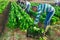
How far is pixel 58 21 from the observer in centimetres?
534

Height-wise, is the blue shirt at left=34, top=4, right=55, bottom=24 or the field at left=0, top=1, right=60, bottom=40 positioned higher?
the blue shirt at left=34, top=4, right=55, bottom=24

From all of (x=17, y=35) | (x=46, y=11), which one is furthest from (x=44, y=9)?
(x=17, y=35)

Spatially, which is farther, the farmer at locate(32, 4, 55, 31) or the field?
the farmer at locate(32, 4, 55, 31)

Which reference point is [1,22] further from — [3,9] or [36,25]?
[36,25]

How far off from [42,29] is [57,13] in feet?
1.96

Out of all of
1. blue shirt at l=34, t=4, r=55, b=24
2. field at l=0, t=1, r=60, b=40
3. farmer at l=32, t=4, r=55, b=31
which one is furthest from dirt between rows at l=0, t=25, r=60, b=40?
blue shirt at l=34, t=4, r=55, b=24

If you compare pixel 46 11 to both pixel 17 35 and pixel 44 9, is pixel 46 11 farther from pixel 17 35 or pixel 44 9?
pixel 17 35

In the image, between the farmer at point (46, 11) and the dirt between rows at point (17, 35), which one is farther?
the farmer at point (46, 11)

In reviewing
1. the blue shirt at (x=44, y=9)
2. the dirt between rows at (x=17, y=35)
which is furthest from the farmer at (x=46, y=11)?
the dirt between rows at (x=17, y=35)

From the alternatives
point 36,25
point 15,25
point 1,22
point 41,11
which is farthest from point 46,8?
point 1,22

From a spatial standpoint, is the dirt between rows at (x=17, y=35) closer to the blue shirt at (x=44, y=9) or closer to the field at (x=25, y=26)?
the field at (x=25, y=26)

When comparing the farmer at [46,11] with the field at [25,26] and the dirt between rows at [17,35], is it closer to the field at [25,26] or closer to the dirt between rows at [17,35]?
the field at [25,26]

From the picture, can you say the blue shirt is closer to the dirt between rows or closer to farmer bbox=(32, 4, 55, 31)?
farmer bbox=(32, 4, 55, 31)

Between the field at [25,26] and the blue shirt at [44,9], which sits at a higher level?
the blue shirt at [44,9]
